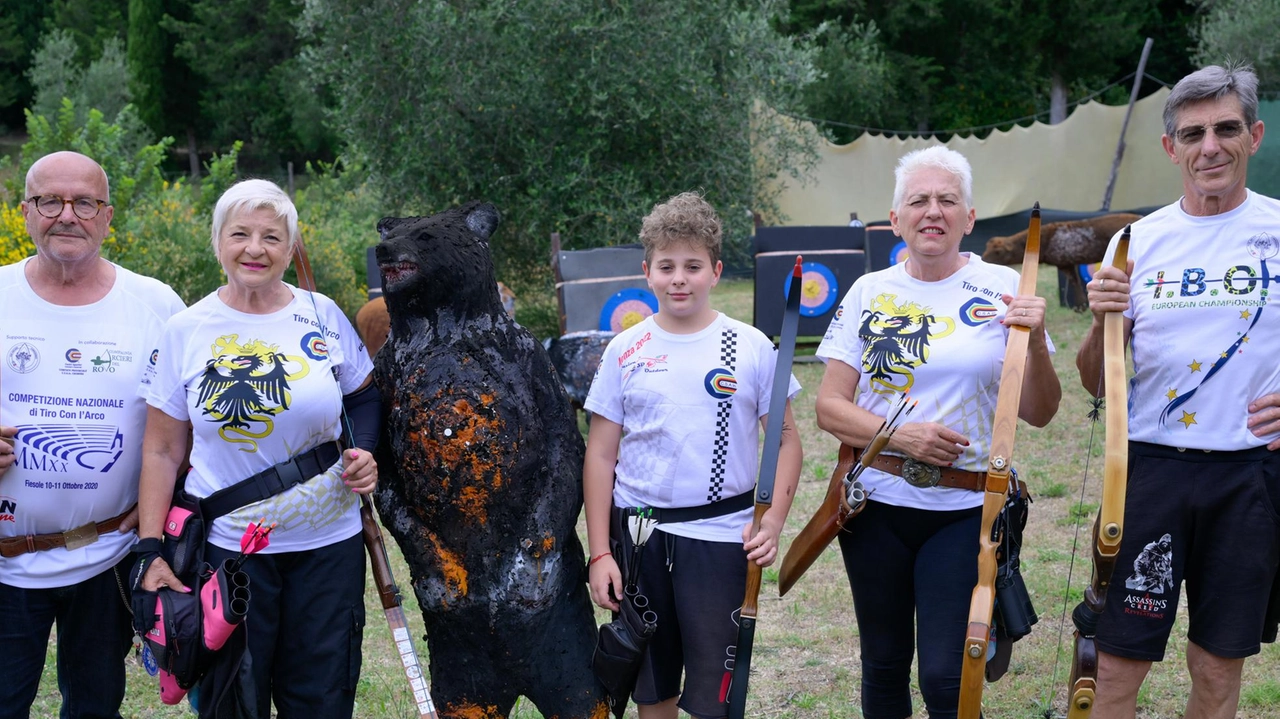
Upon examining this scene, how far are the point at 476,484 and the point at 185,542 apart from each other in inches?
27.6

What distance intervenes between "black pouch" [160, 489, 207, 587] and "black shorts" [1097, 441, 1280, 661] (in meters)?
2.30

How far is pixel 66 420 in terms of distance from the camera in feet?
8.98

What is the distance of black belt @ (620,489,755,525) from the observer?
9.04 ft

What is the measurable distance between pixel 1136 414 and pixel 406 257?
192cm

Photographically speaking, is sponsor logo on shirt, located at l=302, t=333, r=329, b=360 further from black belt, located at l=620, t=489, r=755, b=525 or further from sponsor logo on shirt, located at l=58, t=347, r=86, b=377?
black belt, located at l=620, t=489, r=755, b=525

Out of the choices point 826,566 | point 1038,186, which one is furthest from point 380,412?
point 1038,186

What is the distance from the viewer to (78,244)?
2.78 meters

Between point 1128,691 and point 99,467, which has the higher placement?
point 99,467

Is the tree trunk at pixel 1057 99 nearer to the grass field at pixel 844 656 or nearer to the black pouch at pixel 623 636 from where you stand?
the grass field at pixel 844 656

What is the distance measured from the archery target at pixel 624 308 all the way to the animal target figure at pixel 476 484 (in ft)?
20.9

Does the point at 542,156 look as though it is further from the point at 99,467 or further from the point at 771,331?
the point at 99,467

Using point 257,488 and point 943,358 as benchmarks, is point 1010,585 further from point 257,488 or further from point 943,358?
point 257,488

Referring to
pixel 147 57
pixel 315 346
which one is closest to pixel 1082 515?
pixel 315 346

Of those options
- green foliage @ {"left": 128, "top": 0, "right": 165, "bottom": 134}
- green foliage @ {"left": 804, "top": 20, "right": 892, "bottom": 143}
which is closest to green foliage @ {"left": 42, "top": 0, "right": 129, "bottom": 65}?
→ green foliage @ {"left": 128, "top": 0, "right": 165, "bottom": 134}
